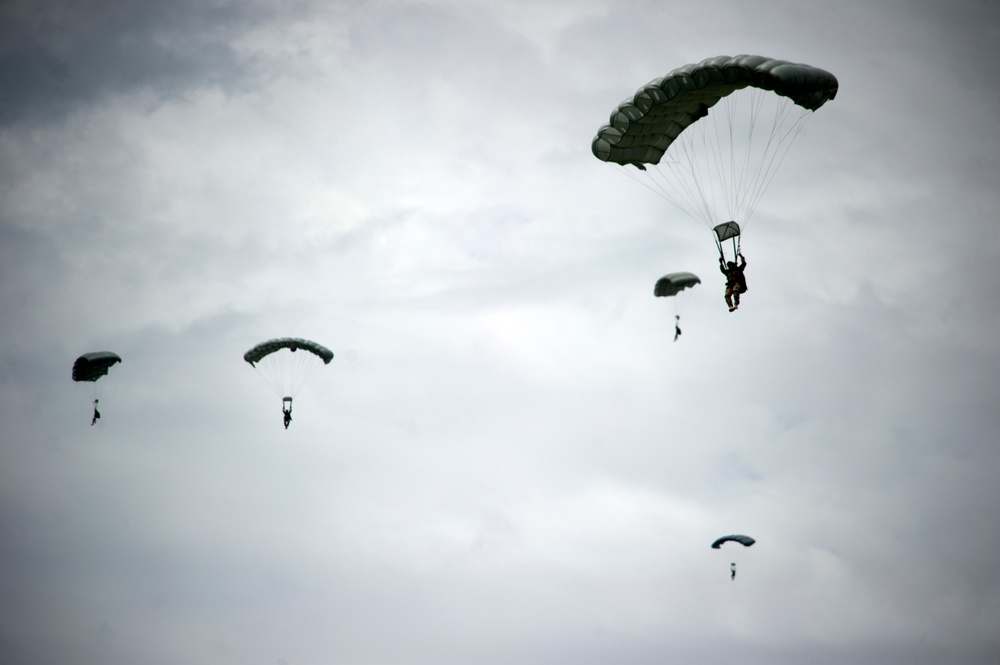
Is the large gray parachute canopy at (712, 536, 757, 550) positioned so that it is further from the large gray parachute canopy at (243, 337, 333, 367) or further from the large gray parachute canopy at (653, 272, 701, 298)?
the large gray parachute canopy at (243, 337, 333, 367)

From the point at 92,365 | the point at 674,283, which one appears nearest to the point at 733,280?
the point at 674,283

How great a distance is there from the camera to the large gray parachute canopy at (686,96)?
34.6 metres

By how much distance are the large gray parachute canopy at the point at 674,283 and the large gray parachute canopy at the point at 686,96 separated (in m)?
20.2

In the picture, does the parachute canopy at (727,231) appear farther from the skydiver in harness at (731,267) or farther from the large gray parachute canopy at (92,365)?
the large gray parachute canopy at (92,365)

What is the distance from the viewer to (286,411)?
6331cm

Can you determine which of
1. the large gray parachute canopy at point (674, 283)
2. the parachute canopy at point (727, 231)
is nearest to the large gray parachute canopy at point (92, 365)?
the large gray parachute canopy at point (674, 283)

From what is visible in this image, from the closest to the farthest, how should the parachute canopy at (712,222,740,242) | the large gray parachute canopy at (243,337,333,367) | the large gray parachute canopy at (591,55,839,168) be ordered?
the large gray parachute canopy at (591,55,839,168), the parachute canopy at (712,222,740,242), the large gray parachute canopy at (243,337,333,367)

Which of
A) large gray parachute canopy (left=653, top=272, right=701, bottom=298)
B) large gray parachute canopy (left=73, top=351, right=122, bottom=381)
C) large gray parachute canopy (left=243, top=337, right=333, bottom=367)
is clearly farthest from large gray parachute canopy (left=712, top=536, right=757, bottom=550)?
large gray parachute canopy (left=73, top=351, right=122, bottom=381)

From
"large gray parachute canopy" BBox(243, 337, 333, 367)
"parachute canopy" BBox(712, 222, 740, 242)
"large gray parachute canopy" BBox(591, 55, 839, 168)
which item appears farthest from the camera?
"large gray parachute canopy" BBox(243, 337, 333, 367)

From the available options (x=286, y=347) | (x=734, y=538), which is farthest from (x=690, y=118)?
(x=734, y=538)

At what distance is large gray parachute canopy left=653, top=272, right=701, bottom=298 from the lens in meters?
60.0

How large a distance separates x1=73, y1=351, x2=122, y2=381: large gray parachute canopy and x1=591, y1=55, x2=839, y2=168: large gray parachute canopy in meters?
32.9

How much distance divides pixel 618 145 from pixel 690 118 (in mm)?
2906

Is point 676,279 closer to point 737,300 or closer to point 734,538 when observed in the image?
point 734,538
